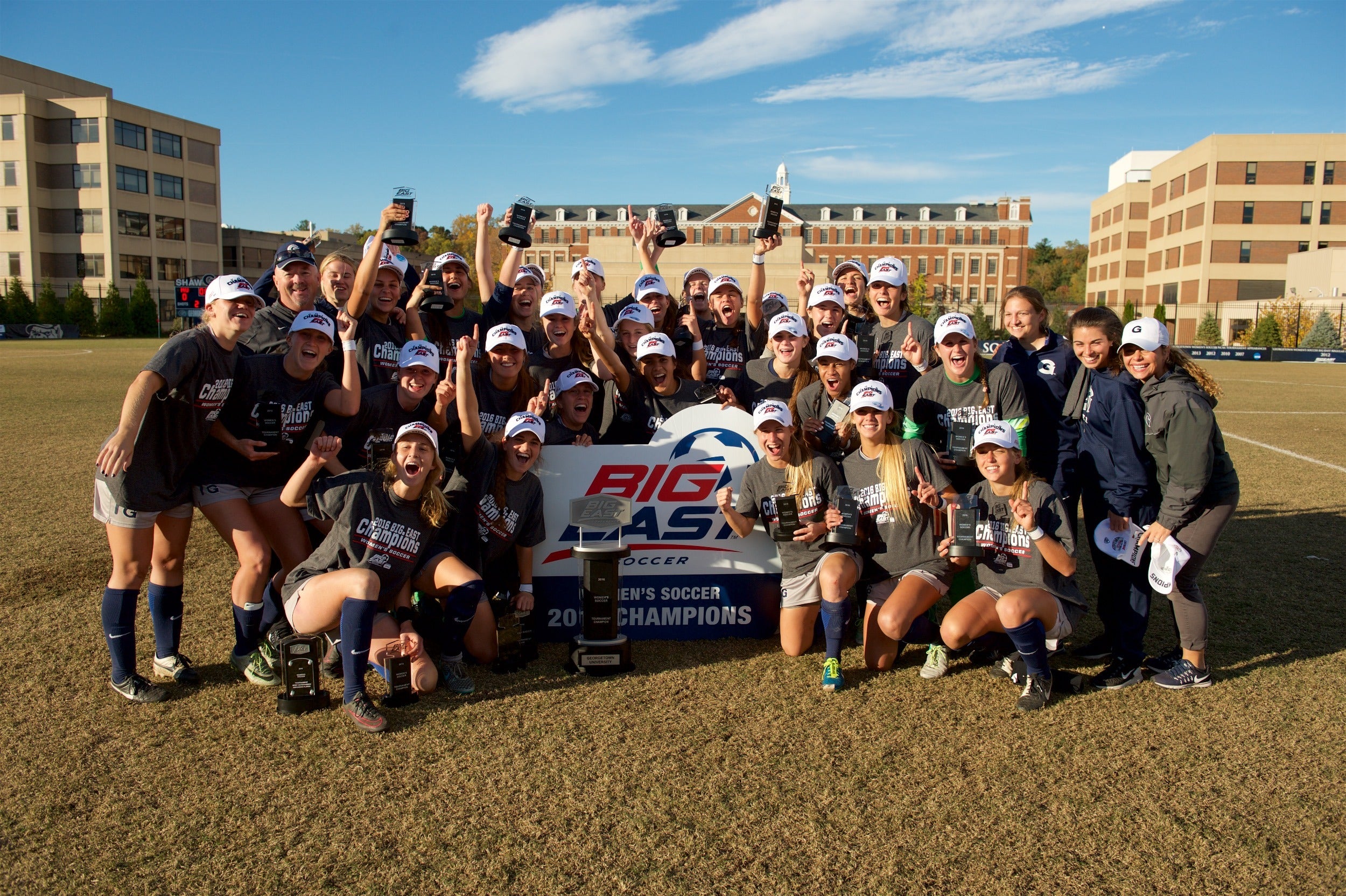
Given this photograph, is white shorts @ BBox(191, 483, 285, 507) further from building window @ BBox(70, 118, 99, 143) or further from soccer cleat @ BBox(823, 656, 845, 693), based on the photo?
building window @ BBox(70, 118, 99, 143)

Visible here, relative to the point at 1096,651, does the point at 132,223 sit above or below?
above

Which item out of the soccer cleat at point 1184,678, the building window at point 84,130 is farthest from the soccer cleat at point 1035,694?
the building window at point 84,130

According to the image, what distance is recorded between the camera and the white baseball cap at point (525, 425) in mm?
4953

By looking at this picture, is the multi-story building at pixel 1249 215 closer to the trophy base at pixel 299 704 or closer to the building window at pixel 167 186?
the trophy base at pixel 299 704

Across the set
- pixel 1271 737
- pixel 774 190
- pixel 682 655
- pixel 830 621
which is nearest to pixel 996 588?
pixel 830 621

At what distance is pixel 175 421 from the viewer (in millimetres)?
4402

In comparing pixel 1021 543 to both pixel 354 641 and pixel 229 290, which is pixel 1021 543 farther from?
pixel 229 290

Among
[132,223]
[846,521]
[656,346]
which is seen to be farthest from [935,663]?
[132,223]

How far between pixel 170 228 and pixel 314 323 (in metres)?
75.1

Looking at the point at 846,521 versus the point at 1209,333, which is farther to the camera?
the point at 1209,333

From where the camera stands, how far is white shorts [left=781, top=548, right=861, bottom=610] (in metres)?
5.07

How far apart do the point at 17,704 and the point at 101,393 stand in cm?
1837

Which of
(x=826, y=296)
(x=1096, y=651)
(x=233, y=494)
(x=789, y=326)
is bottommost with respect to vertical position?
(x=1096, y=651)

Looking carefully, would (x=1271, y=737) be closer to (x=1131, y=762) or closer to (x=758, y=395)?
(x=1131, y=762)
